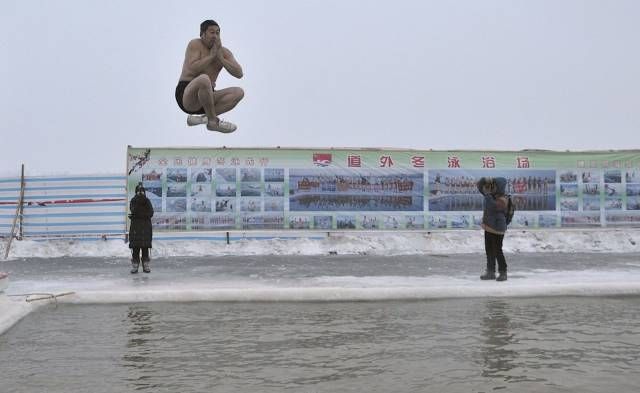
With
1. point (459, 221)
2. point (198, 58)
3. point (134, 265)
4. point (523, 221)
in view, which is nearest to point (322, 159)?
point (459, 221)

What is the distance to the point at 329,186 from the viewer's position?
15352 millimetres

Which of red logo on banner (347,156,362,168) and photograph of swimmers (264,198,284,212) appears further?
red logo on banner (347,156,362,168)

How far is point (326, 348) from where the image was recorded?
5223 millimetres

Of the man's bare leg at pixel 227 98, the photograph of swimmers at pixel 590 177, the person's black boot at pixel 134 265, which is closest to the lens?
the man's bare leg at pixel 227 98

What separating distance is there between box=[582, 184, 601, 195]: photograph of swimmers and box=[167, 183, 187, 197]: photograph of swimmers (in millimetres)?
10790

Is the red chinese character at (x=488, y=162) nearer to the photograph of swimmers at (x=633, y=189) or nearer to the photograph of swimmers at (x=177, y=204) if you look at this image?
the photograph of swimmers at (x=633, y=189)

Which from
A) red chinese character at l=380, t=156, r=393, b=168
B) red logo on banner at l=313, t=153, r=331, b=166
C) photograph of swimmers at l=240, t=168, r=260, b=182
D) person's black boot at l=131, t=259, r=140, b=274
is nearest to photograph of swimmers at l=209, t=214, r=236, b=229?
photograph of swimmers at l=240, t=168, r=260, b=182

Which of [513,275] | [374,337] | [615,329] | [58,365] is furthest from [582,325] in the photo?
[58,365]

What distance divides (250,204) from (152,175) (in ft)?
8.39

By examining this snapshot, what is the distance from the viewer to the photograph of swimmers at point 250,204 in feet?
49.2

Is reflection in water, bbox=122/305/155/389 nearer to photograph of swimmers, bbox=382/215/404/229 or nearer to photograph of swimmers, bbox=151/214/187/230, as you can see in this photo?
photograph of swimmers, bbox=151/214/187/230

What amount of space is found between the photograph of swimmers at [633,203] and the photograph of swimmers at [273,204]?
960cm

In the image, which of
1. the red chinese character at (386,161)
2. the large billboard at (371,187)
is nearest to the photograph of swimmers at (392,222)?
the large billboard at (371,187)

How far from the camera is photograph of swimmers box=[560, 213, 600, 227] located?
1599cm
